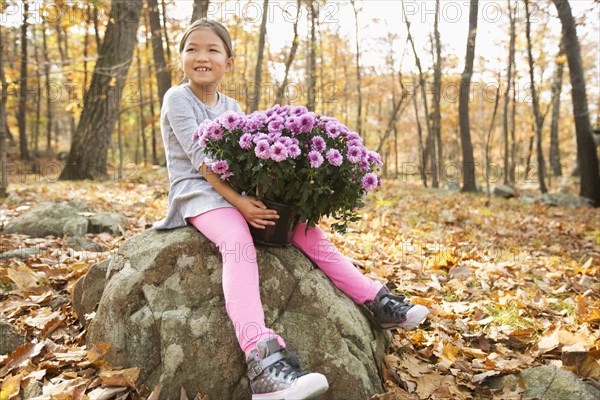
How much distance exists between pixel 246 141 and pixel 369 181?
709mm

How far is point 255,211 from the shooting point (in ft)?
7.81

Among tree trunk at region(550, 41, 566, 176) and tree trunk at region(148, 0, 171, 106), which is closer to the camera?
tree trunk at region(148, 0, 171, 106)

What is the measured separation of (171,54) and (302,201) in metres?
14.2

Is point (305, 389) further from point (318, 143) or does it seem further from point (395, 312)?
point (318, 143)

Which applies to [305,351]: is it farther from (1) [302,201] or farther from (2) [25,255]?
(2) [25,255]

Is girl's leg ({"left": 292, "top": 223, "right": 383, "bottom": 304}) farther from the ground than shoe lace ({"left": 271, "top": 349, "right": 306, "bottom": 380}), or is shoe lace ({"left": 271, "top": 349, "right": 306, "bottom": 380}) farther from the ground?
girl's leg ({"left": 292, "top": 223, "right": 383, "bottom": 304})

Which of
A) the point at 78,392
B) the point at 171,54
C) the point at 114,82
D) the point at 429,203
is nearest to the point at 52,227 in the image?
the point at 78,392

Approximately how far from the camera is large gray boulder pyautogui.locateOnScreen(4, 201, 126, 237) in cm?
469

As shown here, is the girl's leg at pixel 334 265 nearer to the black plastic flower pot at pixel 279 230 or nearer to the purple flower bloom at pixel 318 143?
the black plastic flower pot at pixel 279 230

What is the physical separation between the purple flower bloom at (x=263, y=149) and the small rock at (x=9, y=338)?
1.90 meters

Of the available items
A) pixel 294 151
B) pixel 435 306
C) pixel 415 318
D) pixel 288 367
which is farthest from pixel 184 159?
pixel 435 306

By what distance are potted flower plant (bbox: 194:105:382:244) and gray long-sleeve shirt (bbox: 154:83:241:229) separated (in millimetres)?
179

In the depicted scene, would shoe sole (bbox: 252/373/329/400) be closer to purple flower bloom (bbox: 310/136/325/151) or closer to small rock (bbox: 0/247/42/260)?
purple flower bloom (bbox: 310/136/325/151)

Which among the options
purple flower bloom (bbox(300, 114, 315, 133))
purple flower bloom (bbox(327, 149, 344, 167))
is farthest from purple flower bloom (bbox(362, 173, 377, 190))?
purple flower bloom (bbox(300, 114, 315, 133))
